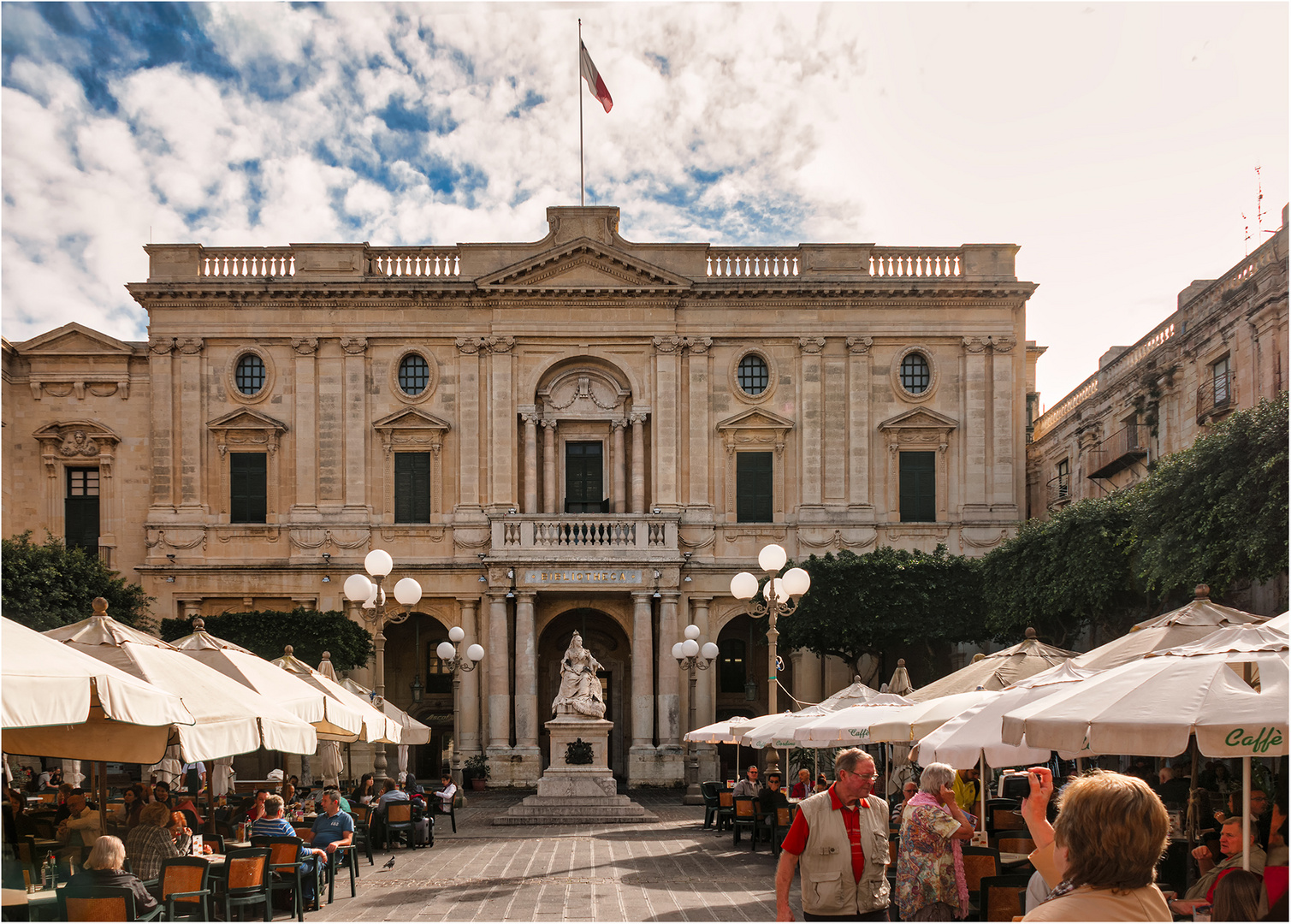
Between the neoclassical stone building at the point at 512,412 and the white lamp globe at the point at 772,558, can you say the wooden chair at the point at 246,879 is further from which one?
the neoclassical stone building at the point at 512,412

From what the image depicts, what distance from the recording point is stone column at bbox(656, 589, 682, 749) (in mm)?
35031

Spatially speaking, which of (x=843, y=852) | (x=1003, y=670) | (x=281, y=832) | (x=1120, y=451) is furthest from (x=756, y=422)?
(x=843, y=852)

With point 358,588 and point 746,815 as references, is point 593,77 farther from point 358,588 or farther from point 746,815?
point 746,815

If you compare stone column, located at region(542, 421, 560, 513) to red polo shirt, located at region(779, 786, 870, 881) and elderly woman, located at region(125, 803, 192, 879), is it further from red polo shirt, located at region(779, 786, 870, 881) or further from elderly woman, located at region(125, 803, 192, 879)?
red polo shirt, located at region(779, 786, 870, 881)

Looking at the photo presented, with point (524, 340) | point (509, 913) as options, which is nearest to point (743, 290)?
point (524, 340)

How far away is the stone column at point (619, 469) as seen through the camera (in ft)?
125

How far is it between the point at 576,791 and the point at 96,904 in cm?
1672

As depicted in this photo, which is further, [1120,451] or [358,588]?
[1120,451]

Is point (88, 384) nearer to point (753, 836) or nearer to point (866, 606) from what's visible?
point (866, 606)

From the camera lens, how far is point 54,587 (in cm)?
2998

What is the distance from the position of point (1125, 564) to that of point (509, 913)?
59.2ft

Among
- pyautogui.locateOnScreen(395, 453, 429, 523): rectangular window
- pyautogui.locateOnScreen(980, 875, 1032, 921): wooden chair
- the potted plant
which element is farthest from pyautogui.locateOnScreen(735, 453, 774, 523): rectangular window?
pyautogui.locateOnScreen(980, 875, 1032, 921): wooden chair

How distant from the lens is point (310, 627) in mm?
33594

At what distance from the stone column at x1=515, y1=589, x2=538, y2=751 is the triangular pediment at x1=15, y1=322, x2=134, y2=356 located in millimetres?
14996
